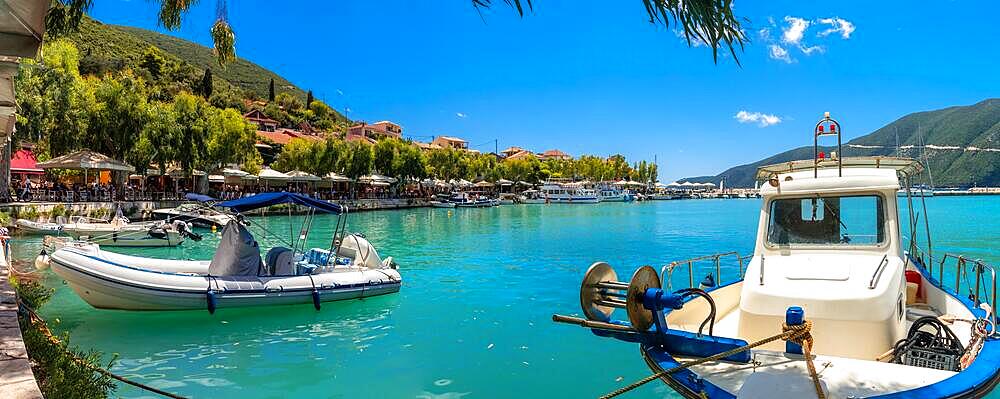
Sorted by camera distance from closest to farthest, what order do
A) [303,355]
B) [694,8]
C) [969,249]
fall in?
[694,8]
[303,355]
[969,249]

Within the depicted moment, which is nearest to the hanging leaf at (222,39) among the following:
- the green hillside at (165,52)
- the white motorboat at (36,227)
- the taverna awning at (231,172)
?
the white motorboat at (36,227)

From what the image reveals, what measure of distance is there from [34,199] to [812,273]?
43.2 metres

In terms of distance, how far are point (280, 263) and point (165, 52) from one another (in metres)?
161

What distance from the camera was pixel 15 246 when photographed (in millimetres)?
24203

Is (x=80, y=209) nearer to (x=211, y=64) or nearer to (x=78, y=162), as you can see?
(x=78, y=162)

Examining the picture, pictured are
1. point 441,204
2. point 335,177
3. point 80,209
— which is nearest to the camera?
point 80,209

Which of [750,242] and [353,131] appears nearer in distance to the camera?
[750,242]

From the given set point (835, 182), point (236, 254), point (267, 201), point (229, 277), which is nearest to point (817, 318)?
point (835, 182)

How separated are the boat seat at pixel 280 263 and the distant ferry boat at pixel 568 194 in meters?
94.9

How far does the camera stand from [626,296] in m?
4.72

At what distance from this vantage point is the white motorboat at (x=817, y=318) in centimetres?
450

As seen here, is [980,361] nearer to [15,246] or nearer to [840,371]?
[840,371]

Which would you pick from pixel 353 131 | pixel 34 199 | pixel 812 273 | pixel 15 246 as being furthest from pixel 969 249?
pixel 353 131

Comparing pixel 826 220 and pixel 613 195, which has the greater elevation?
pixel 613 195
